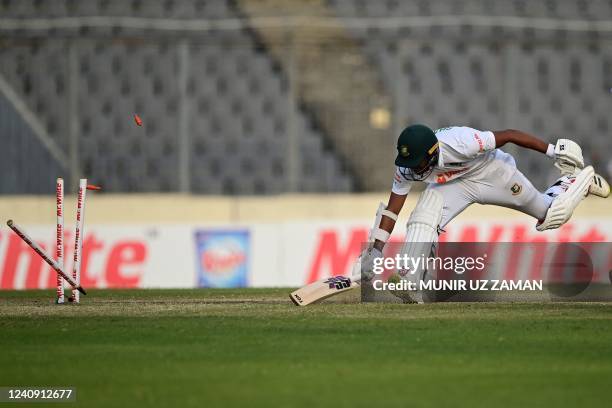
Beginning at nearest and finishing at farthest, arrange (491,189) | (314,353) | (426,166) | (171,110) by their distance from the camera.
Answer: (314,353)
(426,166)
(491,189)
(171,110)

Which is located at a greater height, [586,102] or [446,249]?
[586,102]

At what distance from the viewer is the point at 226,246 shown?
1802cm

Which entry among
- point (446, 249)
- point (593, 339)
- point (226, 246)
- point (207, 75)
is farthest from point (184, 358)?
point (207, 75)

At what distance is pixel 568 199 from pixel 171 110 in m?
7.75

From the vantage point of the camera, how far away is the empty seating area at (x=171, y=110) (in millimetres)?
19125

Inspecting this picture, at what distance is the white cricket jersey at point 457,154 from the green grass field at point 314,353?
1.23 meters

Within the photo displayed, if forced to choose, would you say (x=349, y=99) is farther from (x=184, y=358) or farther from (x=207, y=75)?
(x=184, y=358)

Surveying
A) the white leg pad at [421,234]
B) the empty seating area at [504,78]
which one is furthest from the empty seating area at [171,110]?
the white leg pad at [421,234]

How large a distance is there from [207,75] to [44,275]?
378 centimetres

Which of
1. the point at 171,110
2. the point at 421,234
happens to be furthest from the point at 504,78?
the point at 421,234

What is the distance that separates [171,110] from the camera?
19422 mm

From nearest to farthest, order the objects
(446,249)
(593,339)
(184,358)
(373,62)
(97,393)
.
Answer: (97,393) < (184,358) < (593,339) < (446,249) < (373,62)

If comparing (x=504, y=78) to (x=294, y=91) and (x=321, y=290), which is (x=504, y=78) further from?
(x=321, y=290)

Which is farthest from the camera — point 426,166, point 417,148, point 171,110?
point 171,110
